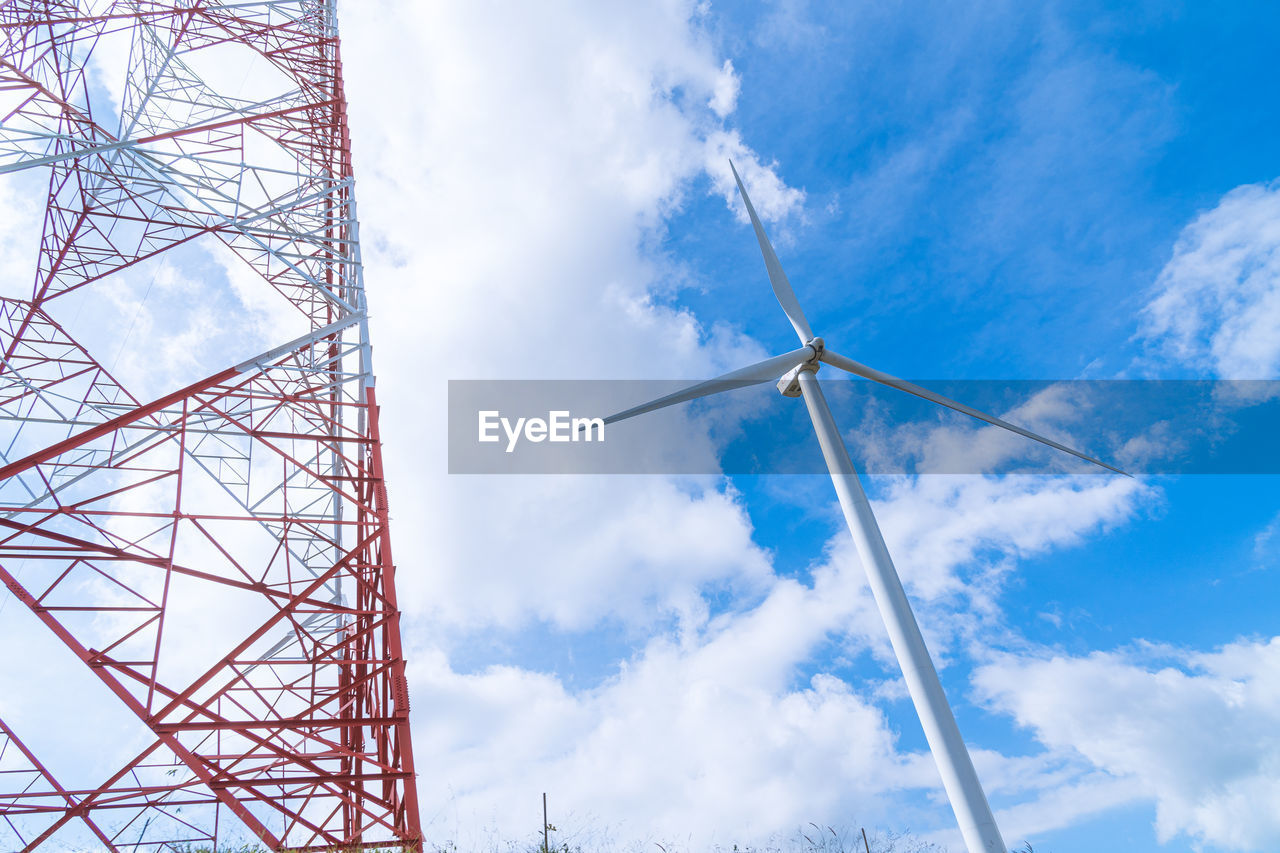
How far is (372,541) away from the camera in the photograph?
18.0m

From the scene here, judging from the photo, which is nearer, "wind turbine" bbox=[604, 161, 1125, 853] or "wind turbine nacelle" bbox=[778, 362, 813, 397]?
"wind turbine" bbox=[604, 161, 1125, 853]

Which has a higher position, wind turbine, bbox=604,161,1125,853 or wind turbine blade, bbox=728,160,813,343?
wind turbine blade, bbox=728,160,813,343

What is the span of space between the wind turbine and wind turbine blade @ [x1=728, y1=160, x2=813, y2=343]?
1.0 inches

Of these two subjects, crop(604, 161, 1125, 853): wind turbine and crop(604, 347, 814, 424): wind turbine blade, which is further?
crop(604, 347, 814, 424): wind turbine blade

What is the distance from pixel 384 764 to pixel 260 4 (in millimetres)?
26369

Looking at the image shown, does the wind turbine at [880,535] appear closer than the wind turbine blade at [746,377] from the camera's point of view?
Yes

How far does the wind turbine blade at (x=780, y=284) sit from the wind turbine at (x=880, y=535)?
0.03 m

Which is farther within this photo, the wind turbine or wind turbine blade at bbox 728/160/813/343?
wind turbine blade at bbox 728/160/813/343

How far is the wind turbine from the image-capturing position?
12.6m

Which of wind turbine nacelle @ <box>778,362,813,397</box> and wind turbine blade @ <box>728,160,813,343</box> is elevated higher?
wind turbine blade @ <box>728,160,813,343</box>

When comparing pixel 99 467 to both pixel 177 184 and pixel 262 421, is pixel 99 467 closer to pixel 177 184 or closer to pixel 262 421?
pixel 262 421

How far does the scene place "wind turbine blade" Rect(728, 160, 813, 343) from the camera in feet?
64.1

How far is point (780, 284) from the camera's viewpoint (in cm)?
2064

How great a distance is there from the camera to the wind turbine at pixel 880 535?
1264cm
